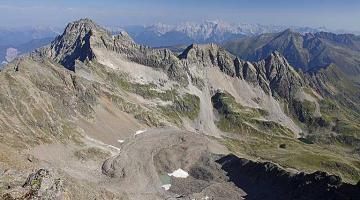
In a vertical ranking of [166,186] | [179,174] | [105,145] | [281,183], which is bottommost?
[179,174]

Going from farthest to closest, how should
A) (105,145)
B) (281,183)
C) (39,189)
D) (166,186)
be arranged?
1. (105,145)
2. (166,186)
3. (281,183)
4. (39,189)

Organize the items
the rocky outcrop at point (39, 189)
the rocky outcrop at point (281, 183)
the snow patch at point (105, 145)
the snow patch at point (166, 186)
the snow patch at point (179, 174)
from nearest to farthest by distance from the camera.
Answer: the rocky outcrop at point (39, 189) < the rocky outcrop at point (281, 183) < the snow patch at point (166, 186) < the snow patch at point (179, 174) < the snow patch at point (105, 145)

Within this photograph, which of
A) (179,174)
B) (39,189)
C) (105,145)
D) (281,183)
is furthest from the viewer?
(105,145)

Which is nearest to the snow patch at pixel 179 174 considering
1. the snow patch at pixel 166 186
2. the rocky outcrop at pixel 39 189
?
the snow patch at pixel 166 186

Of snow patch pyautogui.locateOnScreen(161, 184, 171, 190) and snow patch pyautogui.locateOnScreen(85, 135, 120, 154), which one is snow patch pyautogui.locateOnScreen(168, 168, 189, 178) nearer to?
snow patch pyautogui.locateOnScreen(161, 184, 171, 190)

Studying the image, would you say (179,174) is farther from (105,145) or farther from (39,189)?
(39,189)

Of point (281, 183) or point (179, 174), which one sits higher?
point (281, 183)

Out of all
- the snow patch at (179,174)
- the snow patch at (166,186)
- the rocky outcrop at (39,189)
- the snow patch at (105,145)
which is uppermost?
the rocky outcrop at (39,189)

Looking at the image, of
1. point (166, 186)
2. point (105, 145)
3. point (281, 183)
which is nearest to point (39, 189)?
point (281, 183)

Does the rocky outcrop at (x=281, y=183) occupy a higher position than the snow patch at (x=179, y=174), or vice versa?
the rocky outcrop at (x=281, y=183)

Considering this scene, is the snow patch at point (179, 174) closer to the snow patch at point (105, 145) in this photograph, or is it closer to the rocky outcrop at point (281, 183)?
the rocky outcrop at point (281, 183)

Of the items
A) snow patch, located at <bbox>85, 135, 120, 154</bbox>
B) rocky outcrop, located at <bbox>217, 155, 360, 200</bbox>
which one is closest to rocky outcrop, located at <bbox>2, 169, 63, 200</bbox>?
rocky outcrop, located at <bbox>217, 155, 360, 200</bbox>
